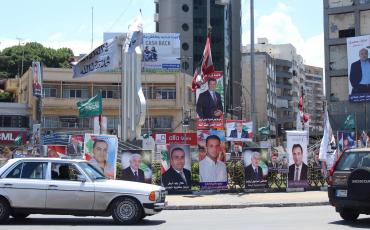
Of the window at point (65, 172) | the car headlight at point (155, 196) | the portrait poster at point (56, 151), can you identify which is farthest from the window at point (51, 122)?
the car headlight at point (155, 196)

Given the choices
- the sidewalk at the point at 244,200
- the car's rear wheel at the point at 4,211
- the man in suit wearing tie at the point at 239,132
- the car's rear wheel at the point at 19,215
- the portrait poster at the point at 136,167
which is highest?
the man in suit wearing tie at the point at 239,132

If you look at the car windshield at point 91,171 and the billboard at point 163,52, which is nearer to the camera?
the car windshield at point 91,171

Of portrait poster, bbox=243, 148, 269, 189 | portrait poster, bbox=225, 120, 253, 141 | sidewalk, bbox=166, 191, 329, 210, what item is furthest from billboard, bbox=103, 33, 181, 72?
sidewalk, bbox=166, 191, 329, 210

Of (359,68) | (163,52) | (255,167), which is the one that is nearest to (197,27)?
(163,52)

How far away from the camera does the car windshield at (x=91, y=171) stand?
1452 cm

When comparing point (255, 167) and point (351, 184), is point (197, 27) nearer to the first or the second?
point (255, 167)

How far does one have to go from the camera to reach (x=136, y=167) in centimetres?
2214

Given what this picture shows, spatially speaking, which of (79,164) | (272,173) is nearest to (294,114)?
(272,173)

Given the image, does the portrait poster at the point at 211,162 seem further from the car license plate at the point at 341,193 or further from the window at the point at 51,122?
the window at the point at 51,122

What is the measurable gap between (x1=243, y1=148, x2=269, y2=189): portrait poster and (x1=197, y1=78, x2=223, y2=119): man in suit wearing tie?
3390 millimetres

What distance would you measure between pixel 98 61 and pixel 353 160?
17725mm

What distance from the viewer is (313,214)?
53.9ft

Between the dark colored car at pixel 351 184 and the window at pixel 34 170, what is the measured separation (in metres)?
7.06

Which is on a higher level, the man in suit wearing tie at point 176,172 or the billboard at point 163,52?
the billboard at point 163,52
